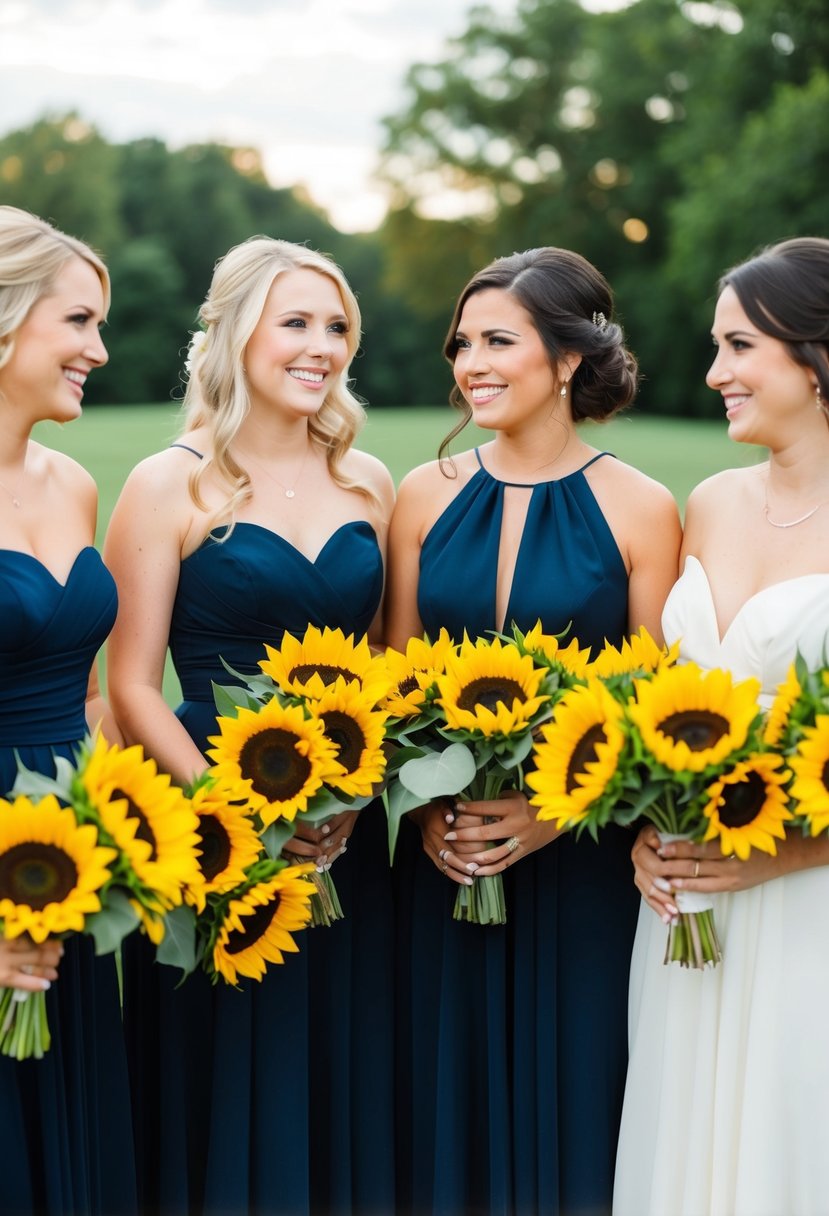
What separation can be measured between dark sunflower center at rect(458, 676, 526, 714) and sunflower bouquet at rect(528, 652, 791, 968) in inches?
9.8

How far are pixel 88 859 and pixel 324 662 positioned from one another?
3.63ft

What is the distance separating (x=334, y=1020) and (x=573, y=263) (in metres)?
2.82

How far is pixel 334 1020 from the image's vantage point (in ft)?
15.5

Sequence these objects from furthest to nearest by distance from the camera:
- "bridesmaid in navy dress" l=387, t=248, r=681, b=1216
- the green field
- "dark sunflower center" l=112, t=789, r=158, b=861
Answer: the green field → "bridesmaid in navy dress" l=387, t=248, r=681, b=1216 → "dark sunflower center" l=112, t=789, r=158, b=861

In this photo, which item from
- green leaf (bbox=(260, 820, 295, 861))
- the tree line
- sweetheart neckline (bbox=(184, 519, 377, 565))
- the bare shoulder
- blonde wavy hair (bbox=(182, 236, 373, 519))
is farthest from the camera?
the tree line

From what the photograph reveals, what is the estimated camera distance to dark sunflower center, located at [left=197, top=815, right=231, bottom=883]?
3758 millimetres

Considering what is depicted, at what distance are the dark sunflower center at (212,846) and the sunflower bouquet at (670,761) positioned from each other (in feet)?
2.80

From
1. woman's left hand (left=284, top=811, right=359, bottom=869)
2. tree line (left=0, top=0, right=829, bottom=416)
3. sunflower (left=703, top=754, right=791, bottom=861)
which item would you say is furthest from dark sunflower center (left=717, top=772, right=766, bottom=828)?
tree line (left=0, top=0, right=829, bottom=416)

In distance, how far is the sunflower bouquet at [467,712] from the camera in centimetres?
400

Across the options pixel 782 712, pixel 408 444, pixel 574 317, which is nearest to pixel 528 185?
pixel 408 444

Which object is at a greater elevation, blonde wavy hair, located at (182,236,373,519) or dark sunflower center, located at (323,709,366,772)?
blonde wavy hair, located at (182,236,373,519)

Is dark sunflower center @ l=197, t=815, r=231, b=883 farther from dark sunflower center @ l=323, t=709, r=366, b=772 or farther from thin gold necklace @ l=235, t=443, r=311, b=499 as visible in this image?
thin gold necklace @ l=235, t=443, r=311, b=499

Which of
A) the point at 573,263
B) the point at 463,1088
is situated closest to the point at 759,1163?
the point at 463,1088

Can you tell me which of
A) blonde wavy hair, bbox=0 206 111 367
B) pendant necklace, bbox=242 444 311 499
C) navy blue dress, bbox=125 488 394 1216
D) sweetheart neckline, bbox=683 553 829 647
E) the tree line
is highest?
the tree line
